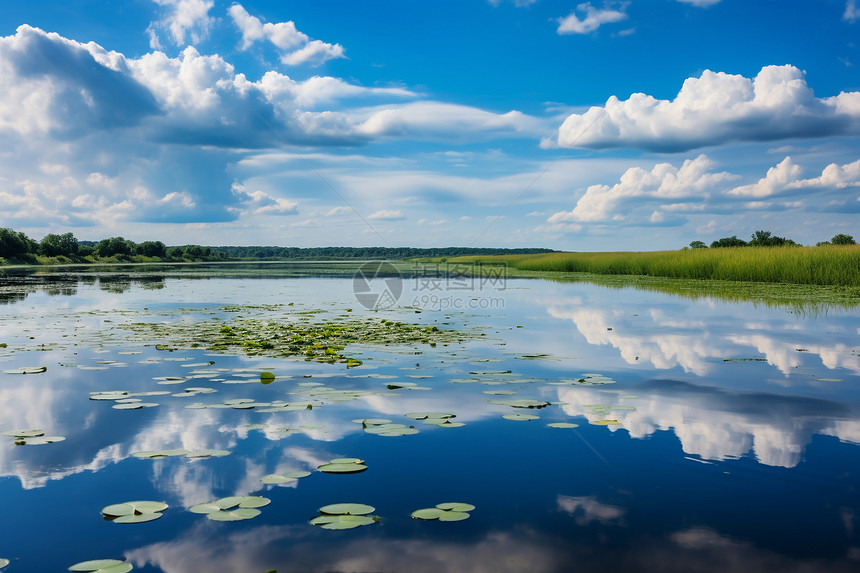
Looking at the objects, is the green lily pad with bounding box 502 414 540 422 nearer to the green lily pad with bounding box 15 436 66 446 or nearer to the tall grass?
the green lily pad with bounding box 15 436 66 446

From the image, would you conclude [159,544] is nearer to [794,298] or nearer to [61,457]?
[61,457]

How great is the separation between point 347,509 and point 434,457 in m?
0.99

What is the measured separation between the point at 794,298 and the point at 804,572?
674 inches

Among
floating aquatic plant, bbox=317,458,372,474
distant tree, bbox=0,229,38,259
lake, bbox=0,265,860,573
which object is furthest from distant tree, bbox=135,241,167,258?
floating aquatic plant, bbox=317,458,372,474

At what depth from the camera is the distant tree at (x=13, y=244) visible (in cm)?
5994

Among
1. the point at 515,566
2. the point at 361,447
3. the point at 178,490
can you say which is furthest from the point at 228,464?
the point at 515,566

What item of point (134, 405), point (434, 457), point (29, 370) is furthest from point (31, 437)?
point (29, 370)

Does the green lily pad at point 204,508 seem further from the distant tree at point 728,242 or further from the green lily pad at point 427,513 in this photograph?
the distant tree at point 728,242

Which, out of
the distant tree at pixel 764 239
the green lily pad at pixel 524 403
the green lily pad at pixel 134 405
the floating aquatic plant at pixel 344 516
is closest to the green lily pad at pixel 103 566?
the floating aquatic plant at pixel 344 516

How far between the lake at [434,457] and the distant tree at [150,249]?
266 feet

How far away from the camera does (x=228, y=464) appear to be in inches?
146

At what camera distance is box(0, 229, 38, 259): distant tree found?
59.9 metres

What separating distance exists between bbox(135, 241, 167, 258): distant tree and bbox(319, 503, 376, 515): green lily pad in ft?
291

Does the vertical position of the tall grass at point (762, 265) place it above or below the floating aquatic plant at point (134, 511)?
above
